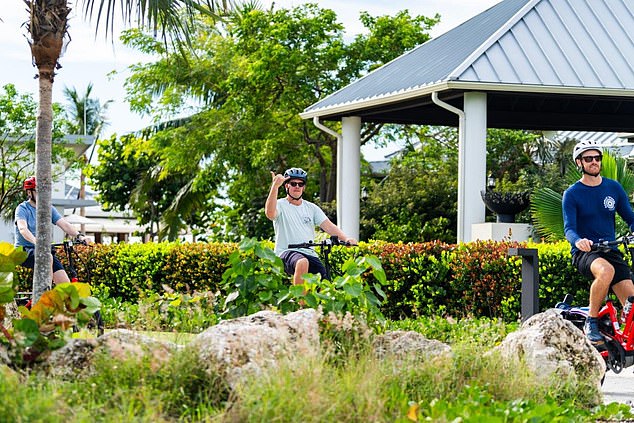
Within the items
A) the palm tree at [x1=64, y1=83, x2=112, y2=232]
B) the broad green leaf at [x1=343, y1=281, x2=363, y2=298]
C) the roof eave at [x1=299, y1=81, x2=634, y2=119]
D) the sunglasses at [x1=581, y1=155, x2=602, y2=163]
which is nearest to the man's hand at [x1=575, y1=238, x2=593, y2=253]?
the sunglasses at [x1=581, y1=155, x2=602, y2=163]

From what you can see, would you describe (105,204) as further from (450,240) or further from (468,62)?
(468,62)

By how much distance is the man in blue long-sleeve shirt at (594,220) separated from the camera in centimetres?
759

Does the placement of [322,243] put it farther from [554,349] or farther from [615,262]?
[554,349]

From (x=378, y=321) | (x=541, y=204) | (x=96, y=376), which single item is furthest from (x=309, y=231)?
(x=541, y=204)

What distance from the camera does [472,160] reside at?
14.7 meters

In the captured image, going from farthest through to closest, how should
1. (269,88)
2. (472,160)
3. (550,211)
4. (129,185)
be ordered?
(129,185), (269,88), (472,160), (550,211)

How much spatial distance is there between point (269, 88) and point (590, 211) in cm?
1821

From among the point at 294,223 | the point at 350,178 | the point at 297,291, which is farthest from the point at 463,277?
the point at 350,178

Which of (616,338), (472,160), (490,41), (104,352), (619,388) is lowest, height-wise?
(619,388)

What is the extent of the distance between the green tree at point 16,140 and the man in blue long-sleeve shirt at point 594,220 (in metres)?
21.7

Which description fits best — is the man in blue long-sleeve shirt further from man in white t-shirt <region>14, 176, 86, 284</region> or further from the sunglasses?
man in white t-shirt <region>14, 176, 86, 284</region>

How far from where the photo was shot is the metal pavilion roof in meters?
14.6

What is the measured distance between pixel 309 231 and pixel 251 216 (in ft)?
63.8

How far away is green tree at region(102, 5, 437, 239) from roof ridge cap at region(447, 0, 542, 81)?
8.72 metres
